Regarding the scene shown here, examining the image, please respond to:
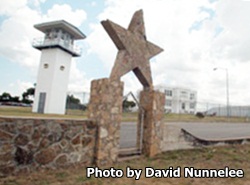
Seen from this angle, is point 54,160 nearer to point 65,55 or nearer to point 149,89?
point 149,89

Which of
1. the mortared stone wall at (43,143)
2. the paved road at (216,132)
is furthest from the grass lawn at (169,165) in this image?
the paved road at (216,132)

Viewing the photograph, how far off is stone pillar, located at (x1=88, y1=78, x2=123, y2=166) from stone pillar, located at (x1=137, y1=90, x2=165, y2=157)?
1370 mm

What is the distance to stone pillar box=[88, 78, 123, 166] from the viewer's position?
5.50 m

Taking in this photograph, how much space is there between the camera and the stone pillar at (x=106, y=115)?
550 centimetres

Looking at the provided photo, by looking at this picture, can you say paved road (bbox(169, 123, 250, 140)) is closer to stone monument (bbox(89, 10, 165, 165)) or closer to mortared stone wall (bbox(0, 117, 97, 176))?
stone monument (bbox(89, 10, 165, 165))

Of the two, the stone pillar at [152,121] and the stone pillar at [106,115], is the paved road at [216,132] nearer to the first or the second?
the stone pillar at [152,121]

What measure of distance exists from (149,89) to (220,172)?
2998 millimetres

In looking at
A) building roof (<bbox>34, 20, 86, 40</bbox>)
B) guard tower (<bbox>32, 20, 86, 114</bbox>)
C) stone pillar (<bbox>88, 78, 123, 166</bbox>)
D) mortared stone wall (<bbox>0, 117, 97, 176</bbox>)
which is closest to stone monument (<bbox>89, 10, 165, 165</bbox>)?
stone pillar (<bbox>88, 78, 123, 166</bbox>)

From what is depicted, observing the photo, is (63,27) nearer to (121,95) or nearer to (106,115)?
(121,95)

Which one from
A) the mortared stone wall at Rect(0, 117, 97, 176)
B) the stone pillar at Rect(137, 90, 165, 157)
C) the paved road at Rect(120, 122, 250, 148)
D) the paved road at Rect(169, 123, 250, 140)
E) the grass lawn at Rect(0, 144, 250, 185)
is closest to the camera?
the mortared stone wall at Rect(0, 117, 97, 176)

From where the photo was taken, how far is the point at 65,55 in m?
26.9

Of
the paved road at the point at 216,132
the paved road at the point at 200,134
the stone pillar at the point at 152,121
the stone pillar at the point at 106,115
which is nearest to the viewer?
the stone pillar at the point at 106,115

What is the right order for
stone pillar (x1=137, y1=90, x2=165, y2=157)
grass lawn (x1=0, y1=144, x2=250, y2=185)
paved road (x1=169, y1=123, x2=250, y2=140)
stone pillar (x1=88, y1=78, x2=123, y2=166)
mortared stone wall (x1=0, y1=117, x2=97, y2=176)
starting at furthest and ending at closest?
paved road (x1=169, y1=123, x2=250, y2=140) → stone pillar (x1=137, y1=90, x2=165, y2=157) → stone pillar (x1=88, y1=78, x2=123, y2=166) → grass lawn (x1=0, y1=144, x2=250, y2=185) → mortared stone wall (x1=0, y1=117, x2=97, y2=176)

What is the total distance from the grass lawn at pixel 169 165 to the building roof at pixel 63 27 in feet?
72.7
